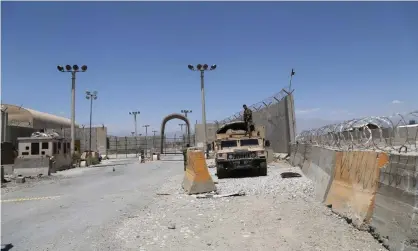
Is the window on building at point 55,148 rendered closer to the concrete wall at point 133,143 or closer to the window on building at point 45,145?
the window on building at point 45,145

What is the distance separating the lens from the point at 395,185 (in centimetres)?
612

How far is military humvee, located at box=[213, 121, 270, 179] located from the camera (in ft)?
62.0

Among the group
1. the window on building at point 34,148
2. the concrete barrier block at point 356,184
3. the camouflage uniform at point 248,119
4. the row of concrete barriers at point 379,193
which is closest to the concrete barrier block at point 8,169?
the window on building at point 34,148

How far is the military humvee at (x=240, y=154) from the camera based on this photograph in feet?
62.0

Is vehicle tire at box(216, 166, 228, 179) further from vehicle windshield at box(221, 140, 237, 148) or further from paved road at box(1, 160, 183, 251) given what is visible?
paved road at box(1, 160, 183, 251)

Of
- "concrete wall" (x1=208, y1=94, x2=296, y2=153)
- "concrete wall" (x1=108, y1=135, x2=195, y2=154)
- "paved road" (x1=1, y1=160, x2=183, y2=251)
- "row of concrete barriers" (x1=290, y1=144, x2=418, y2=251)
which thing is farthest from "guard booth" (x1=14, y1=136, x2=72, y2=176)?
"concrete wall" (x1=108, y1=135, x2=195, y2=154)

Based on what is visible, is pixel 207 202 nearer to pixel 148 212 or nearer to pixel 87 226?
pixel 148 212

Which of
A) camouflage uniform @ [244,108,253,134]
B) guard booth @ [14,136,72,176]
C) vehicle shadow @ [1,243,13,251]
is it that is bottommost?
vehicle shadow @ [1,243,13,251]

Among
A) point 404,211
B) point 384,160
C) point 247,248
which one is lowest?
point 247,248

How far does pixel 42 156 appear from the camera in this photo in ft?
93.3

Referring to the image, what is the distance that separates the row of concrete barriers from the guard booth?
21.4 m

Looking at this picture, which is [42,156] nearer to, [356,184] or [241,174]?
[241,174]

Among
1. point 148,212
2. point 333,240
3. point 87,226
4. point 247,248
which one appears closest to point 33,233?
point 87,226

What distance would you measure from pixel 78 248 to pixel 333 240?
4.33m
